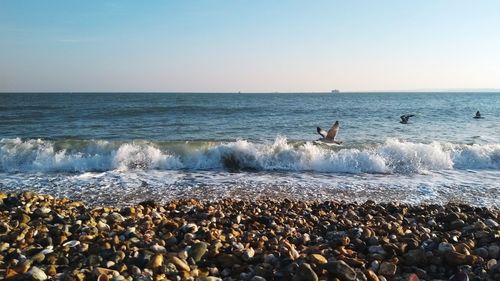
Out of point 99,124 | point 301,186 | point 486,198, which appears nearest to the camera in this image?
point 486,198

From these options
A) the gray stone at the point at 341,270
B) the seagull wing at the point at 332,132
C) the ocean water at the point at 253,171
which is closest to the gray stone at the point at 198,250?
the gray stone at the point at 341,270

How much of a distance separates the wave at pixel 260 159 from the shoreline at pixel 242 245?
6856 millimetres

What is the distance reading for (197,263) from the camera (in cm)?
468

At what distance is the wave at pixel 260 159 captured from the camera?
14073 millimetres

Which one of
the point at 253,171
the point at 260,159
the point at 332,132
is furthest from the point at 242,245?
the point at 332,132

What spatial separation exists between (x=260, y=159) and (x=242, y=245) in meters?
9.85

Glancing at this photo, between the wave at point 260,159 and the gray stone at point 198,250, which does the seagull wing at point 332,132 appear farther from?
the gray stone at point 198,250

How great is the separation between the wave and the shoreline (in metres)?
6.86

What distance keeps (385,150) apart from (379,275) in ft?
37.5

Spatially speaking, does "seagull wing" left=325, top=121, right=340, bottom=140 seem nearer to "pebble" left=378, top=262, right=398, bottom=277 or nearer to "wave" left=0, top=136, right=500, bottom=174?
"wave" left=0, top=136, right=500, bottom=174

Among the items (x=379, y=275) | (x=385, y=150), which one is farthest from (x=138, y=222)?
(x=385, y=150)

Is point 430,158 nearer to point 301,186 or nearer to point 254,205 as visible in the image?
point 301,186

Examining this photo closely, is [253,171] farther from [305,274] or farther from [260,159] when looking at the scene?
[305,274]

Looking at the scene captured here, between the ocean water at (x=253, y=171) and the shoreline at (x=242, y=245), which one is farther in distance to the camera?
the ocean water at (x=253, y=171)
